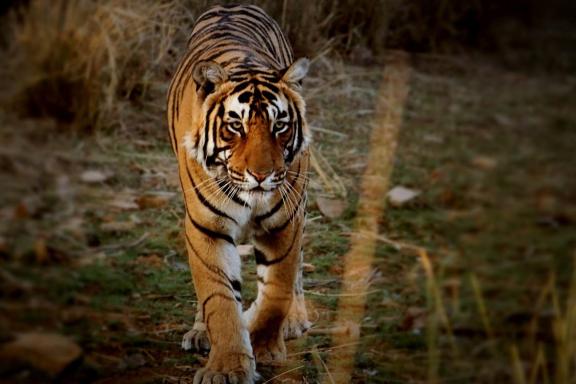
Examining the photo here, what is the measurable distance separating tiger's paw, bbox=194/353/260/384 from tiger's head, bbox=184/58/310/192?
1.40 feet

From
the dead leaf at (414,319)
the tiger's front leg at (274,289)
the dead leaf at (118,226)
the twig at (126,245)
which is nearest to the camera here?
the tiger's front leg at (274,289)

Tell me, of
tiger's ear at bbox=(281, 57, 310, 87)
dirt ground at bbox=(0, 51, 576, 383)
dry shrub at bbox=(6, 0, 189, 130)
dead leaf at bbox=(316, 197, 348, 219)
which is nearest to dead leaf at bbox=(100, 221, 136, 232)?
dirt ground at bbox=(0, 51, 576, 383)

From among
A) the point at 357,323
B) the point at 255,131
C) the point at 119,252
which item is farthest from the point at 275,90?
the point at 119,252

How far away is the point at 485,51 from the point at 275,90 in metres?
2.72

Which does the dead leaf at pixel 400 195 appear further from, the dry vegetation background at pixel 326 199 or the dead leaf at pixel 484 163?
the dead leaf at pixel 484 163

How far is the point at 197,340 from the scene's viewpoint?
251 centimetres

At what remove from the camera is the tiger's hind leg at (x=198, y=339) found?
250cm

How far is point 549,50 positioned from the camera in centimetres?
530

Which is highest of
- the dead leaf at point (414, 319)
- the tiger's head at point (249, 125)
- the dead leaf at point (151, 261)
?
the tiger's head at point (249, 125)

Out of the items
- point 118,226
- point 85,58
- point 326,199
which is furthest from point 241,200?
point 85,58

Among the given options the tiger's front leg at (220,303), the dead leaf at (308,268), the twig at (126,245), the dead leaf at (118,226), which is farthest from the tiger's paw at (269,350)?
the dead leaf at (118,226)

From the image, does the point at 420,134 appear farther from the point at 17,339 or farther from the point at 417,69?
the point at 17,339

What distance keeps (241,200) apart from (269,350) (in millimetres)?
410

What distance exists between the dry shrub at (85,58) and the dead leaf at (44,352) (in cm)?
119
